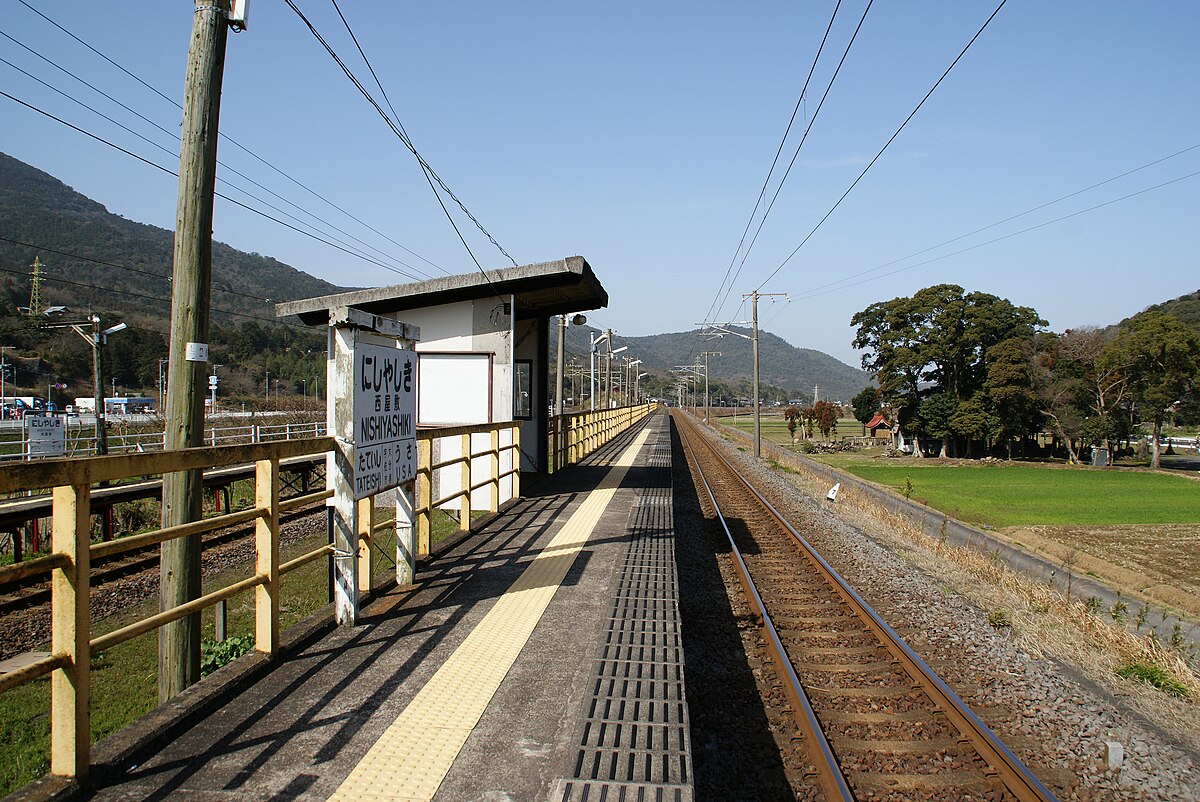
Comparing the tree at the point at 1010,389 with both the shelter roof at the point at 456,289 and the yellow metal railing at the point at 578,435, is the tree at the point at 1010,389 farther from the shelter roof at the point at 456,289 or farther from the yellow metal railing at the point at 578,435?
the shelter roof at the point at 456,289

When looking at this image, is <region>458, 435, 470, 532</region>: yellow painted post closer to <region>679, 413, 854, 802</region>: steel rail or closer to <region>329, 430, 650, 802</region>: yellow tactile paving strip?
<region>329, 430, 650, 802</region>: yellow tactile paving strip

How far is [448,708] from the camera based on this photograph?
12.8ft

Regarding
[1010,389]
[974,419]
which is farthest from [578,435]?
[974,419]

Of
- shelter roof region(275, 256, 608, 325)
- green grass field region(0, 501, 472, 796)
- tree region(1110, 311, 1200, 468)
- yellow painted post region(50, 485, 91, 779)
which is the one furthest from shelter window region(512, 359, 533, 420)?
tree region(1110, 311, 1200, 468)

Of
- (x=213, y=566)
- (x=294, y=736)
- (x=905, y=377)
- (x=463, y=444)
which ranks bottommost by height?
(x=213, y=566)

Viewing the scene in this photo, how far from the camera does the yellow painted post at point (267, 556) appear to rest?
4.31m

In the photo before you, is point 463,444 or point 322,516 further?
point 322,516

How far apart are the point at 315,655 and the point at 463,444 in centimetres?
394

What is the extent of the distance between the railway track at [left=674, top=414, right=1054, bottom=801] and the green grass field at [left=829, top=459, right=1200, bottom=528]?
18058mm

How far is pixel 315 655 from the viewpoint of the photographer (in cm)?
460

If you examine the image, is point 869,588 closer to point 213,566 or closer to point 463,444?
point 463,444

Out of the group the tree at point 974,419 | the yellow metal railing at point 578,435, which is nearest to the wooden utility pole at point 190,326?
the yellow metal railing at point 578,435

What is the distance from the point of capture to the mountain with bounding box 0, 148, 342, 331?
286 ft

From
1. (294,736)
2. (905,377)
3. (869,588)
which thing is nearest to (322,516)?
(869,588)
